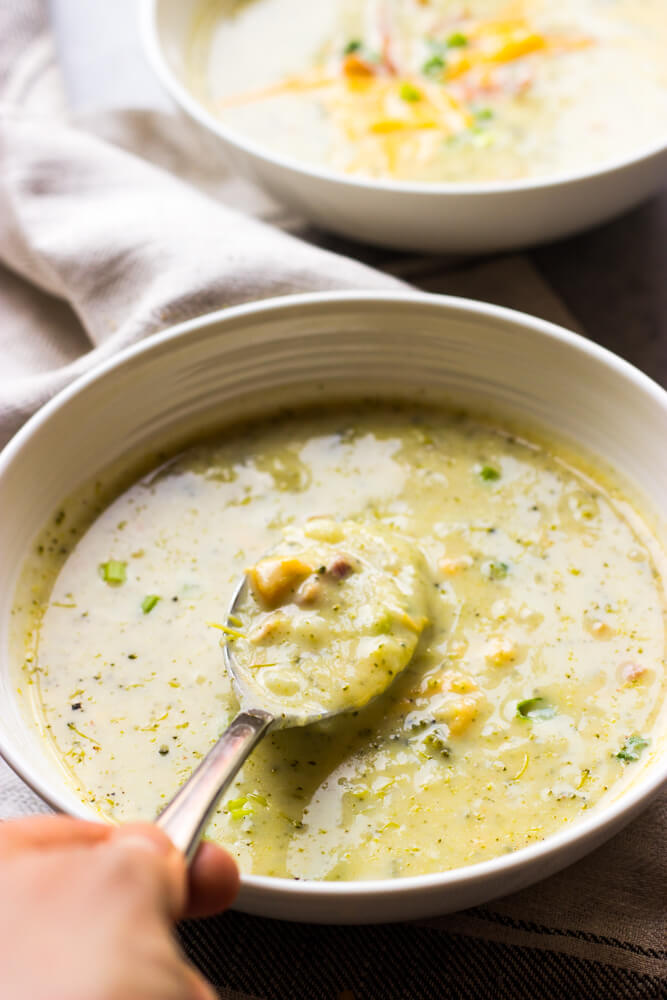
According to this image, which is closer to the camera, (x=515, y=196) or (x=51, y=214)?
(x=515, y=196)

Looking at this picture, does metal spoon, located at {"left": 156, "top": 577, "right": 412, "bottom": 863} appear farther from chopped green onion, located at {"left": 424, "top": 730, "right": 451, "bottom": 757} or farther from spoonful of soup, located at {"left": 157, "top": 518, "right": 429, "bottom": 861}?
chopped green onion, located at {"left": 424, "top": 730, "right": 451, "bottom": 757}

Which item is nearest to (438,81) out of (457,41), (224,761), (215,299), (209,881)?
(457,41)

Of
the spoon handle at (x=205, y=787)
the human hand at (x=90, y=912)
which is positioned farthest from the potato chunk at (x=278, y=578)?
the human hand at (x=90, y=912)

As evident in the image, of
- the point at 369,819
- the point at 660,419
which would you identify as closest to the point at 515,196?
the point at 660,419

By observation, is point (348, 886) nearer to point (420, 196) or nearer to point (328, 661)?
point (328, 661)

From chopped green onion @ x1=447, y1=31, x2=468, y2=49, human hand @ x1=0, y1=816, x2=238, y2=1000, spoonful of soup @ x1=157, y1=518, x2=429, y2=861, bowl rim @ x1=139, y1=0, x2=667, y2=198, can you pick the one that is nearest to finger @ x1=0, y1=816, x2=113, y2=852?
human hand @ x1=0, y1=816, x2=238, y2=1000
